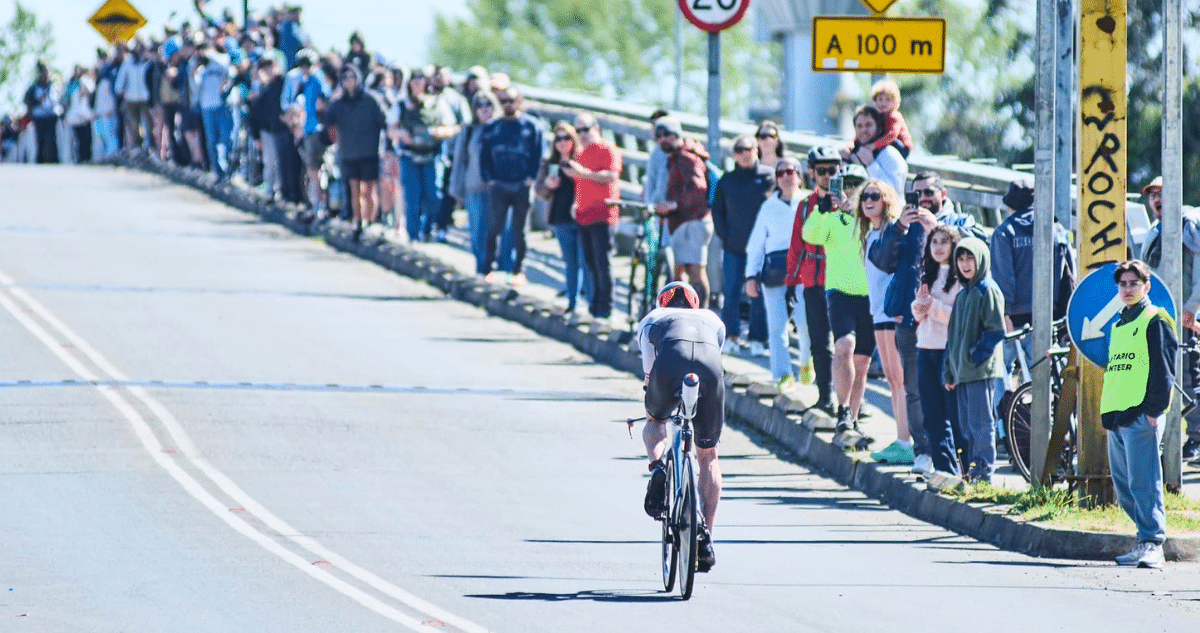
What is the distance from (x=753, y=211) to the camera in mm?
19016

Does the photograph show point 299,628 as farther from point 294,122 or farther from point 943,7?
point 943,7

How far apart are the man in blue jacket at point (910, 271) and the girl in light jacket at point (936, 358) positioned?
0.53 ft

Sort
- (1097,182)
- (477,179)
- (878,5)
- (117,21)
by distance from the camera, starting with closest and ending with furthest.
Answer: (1097,182), (878,5), (477,179), (117,21)

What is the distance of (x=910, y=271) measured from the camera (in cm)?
1517

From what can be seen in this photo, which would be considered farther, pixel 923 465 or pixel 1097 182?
pixel 923 465

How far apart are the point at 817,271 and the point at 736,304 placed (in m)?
3.14

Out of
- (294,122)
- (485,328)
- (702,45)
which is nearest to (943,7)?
(702,45)

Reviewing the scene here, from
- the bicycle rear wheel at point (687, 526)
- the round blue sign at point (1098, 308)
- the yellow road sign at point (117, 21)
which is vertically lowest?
the bicycle rear wheel at point (687, 526)

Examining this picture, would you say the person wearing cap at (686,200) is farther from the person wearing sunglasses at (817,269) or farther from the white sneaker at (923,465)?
the white sneaker at (923,465)

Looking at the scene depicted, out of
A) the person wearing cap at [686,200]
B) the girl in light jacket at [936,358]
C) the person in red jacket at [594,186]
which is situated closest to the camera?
the girl in light jacket at [936,358]

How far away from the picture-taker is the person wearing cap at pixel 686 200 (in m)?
19.9

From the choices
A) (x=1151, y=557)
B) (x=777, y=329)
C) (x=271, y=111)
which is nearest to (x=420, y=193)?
(x=271, y=111)

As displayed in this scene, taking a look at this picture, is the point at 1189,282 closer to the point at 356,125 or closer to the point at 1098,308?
the point at 1098,308

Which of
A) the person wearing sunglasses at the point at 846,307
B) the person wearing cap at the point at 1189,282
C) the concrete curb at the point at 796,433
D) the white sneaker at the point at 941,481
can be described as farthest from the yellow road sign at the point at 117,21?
the white sneaker at the point at 941,481
